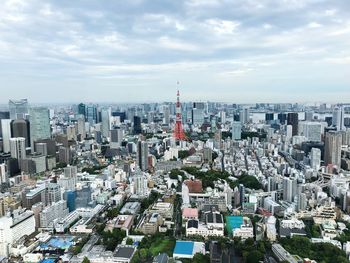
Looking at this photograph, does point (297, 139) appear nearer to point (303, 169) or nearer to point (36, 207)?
point (303, 169)

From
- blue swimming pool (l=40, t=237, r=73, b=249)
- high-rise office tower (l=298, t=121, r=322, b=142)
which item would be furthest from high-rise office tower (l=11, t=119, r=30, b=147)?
high-rise office tower (l=298, t=121, r=322, b=142)

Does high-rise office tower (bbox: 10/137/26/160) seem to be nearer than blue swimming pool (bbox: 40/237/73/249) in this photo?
No

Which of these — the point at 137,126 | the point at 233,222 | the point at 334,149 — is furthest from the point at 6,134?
the point at 334,149

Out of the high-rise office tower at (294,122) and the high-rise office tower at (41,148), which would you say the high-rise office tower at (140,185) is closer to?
the high-rise office tower at (41,148)

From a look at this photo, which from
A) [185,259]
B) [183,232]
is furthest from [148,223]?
[185,259]

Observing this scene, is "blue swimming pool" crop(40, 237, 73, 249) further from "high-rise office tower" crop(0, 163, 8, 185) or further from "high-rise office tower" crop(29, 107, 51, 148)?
"high-rise office tower" crop(29, 107, 51, 148)

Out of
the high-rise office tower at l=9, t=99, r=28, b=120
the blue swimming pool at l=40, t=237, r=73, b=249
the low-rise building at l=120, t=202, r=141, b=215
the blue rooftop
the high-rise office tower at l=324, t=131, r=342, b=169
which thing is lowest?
the blue swimming pool at l=40, t=237, r=73, b=249
